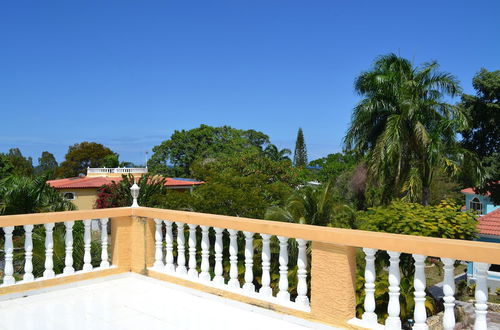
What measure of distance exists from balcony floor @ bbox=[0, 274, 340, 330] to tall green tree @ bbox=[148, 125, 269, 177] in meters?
47.9

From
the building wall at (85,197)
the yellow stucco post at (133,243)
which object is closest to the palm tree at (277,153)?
the building wall at (85,197)

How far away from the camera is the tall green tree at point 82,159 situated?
55000 millimetres

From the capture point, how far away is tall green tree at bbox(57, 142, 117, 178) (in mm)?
55000

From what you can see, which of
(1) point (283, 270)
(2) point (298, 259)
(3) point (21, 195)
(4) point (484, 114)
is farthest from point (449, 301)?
(4) point (484, 114)

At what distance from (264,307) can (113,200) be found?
20.9 meters

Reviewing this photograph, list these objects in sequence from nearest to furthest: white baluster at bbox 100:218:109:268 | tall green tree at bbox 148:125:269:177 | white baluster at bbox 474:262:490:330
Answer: white baluster at bbox 474:262:490:330 → white baluster at bbox 100:218:109:268 → tall green tree at bbox 148:125:269:177

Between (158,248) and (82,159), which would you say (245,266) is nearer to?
(158,248)

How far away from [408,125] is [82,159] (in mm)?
45230

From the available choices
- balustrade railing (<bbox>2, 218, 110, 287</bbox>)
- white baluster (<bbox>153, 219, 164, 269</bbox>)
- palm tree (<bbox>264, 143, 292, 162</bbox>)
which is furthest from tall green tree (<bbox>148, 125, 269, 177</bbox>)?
white baluster (<bbox>153, 219, 164, 269</bbox>)

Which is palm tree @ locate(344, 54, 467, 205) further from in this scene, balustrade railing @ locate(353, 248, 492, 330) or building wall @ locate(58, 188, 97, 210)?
building wall @ locate(58, 188, 97, 210)

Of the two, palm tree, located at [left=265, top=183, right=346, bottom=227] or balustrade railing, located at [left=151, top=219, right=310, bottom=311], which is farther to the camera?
palm tree, located at [left=265, top=183, right=346, bottom=227]

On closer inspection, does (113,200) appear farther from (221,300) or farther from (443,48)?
(221,300)

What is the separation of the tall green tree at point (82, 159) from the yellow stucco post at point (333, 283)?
2125 inches

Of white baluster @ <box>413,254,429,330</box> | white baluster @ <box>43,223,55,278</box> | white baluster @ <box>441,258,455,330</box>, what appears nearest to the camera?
white baluster @ <box>441,258,455,330</box>
